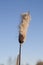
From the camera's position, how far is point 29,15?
25844 mm

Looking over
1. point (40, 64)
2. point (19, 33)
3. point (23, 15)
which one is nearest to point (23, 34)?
point (19, 33)

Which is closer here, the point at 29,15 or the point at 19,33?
the point at 19,33

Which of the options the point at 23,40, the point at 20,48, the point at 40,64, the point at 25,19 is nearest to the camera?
the point at 20,48

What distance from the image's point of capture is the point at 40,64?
114 ft

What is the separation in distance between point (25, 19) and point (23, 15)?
470 millimetres

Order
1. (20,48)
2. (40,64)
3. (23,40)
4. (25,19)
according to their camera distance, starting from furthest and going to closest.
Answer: (40,64) → (25,19) → (23,40) → (20,48)

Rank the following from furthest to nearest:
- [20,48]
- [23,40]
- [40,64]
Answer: [40,64]
[23,40]
[20,48]

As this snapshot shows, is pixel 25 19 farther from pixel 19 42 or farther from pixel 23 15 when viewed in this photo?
pixel 19 42

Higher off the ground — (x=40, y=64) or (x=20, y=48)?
(x=20, y=48)

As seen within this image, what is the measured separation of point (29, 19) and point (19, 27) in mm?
1853

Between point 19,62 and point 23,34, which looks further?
point 23,34

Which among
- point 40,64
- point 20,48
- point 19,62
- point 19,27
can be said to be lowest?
point 40,64

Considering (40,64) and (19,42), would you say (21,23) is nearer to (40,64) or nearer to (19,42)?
(19,42)

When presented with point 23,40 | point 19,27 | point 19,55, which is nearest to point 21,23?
point 19,27
